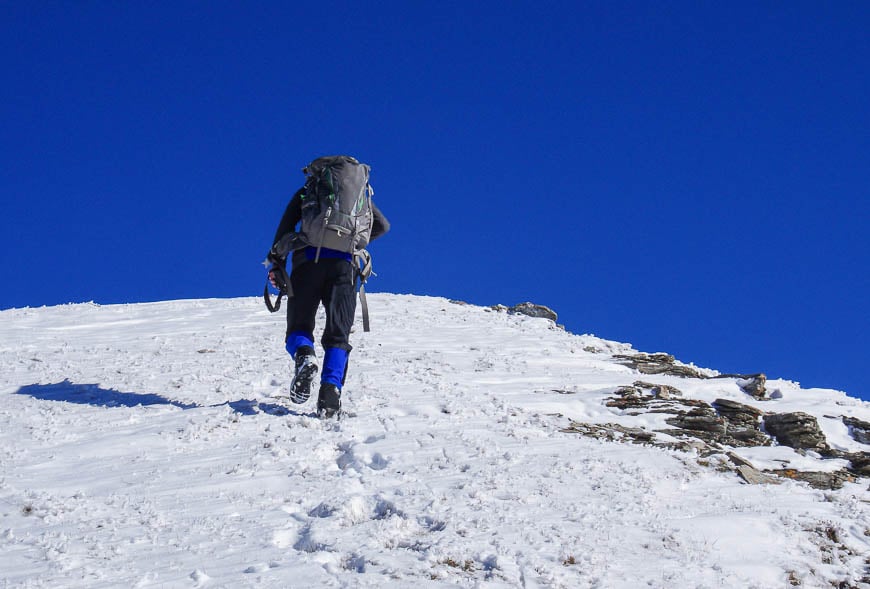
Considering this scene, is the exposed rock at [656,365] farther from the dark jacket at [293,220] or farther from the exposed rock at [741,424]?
the dark jacket at [293,220]

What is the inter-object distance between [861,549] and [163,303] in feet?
63.8

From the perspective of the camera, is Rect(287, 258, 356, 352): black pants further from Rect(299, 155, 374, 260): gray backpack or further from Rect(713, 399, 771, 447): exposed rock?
Rect(713, 399, 771, 447): exposed rock

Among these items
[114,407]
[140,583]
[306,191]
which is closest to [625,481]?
[140,583]

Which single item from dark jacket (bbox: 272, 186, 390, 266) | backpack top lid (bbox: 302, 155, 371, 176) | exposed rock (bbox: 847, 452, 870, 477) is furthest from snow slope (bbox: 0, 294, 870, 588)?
backpack top lid (bbox: 302, 155, 371, 176)

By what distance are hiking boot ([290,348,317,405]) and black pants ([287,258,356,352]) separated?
0.77 feet

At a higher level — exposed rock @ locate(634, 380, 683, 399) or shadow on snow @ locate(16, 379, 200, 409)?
exposed rock @ locate(634, 380, 683, 399)

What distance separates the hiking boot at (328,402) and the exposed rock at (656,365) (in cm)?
732

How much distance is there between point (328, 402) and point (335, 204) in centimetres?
201

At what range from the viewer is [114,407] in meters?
8.45

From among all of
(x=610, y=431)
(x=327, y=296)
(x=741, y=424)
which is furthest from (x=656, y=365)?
(x=327, y=296)

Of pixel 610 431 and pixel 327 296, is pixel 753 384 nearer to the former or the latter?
pixel 610 431

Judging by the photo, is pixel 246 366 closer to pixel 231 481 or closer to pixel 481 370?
pixel 481 370

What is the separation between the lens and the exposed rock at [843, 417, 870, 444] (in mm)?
9625

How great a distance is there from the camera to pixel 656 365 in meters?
14.2
